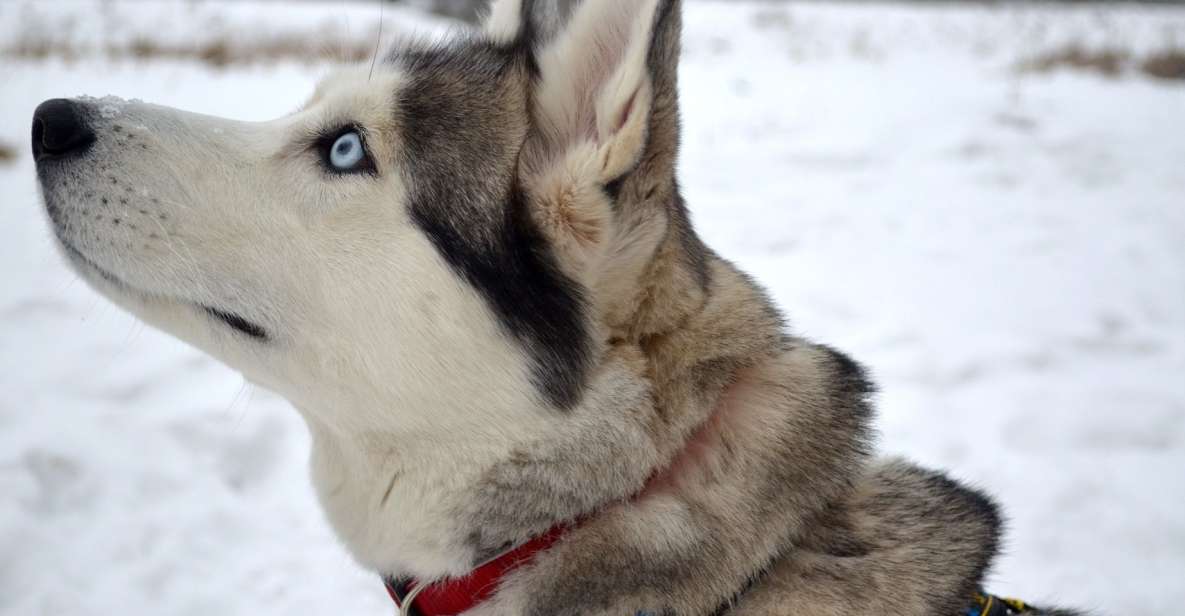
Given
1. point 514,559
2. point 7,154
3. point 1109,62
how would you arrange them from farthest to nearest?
1. point 1109,62
2. point 7,154
3. point 514,559

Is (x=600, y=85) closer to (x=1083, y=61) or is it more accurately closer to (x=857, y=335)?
(x=857, y=335)

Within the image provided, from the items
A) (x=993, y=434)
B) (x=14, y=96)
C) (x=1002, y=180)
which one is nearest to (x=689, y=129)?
(x=1002, y=180)

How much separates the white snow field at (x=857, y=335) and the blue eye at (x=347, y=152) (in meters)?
1.04

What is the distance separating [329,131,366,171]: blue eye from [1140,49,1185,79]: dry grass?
1091 centimetres

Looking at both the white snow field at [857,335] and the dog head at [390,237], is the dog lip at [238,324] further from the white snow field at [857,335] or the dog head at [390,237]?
the white snow field at [857,335]

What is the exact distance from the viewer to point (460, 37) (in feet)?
7.16

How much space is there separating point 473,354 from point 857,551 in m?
0.94

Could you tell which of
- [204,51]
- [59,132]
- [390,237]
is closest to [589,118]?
[390,237]

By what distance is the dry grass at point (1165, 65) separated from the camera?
32.2ft

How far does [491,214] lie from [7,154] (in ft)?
19.4

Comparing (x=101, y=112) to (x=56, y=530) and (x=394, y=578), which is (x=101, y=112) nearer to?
(x=394, y=578)

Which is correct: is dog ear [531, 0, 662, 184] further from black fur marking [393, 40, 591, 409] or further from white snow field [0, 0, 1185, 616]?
white snow field [0, 0, 1185, 616]

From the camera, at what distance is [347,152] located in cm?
191

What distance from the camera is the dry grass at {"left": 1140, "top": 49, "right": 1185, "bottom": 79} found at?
9.82 metres
